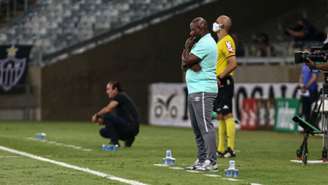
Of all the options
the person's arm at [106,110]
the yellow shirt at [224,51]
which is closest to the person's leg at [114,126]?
the person's arm at [106,110]

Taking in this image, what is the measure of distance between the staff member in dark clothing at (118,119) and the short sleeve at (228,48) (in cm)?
334

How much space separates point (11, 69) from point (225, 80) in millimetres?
17711

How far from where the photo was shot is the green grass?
11.5 metres

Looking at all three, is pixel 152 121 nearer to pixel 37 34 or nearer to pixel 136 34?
pixel 136 34

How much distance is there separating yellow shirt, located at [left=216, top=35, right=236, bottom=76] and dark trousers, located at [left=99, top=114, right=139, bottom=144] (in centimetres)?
315

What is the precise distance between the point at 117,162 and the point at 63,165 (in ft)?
3.10

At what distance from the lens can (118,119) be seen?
1789cm

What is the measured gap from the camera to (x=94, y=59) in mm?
32688

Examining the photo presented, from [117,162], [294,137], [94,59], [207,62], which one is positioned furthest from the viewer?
[94,59]

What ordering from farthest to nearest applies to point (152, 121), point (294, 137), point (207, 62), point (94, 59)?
point (94, 59)
point (152, 121)
point (294, 137)
point (207, 62)

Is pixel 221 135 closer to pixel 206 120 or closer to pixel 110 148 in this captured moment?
pixel 110 148

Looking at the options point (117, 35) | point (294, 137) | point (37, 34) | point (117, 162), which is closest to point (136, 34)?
point (117, 35)

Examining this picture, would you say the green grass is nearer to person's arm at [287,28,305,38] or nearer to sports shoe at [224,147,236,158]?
sports shoe at [224,147,236,158]

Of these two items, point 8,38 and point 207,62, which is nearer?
point 207,62
